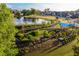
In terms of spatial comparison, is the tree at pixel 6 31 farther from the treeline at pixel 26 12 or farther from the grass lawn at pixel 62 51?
the grass lawn at pixel 62 51

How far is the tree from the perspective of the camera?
13.9ft

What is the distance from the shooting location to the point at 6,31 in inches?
167

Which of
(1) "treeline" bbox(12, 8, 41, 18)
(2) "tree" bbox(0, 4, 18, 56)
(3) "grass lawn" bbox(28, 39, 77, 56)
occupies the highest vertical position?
(1) "treeline" bbox(12, 8, 41, 18)

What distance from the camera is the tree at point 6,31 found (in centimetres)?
423

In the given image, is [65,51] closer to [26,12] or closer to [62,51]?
[62,51]

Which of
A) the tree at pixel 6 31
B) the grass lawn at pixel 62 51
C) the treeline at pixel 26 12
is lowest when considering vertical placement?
the grass lawn at pixel 62 51

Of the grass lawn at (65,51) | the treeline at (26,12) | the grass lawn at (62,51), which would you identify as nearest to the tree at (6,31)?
the treeline at (26,12)

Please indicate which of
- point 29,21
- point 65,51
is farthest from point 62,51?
point 29,21

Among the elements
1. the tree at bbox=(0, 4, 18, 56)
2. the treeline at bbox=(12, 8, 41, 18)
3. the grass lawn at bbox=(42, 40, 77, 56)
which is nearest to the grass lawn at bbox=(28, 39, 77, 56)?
the grass lawn at bbox=(42, 40, 77, 56)

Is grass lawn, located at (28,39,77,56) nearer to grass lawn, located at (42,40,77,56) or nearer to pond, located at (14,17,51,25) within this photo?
grass lawn, located at (42,40,77,56)

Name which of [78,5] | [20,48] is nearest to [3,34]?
[20,48]

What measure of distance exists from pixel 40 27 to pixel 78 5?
44 cm

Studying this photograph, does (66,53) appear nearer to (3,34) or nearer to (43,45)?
(43,45)

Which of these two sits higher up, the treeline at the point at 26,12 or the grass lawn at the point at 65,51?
the treeline at the point at 26,12
